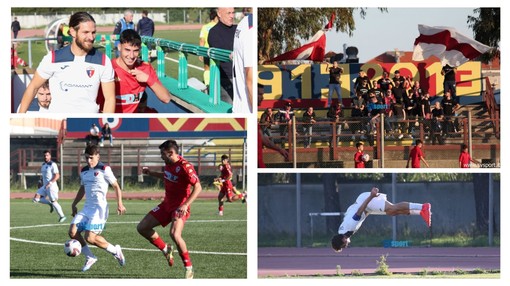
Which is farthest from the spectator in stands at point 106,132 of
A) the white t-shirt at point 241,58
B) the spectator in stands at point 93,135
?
the white t-shirt at point 241,58

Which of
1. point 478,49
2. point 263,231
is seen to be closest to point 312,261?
point 263,231

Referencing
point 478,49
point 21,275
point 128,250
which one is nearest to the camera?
point 21,275

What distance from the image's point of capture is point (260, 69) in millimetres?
17328

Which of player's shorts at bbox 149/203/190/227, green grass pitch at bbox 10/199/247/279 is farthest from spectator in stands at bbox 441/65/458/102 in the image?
player's shorts at bbox 149/203/190/227

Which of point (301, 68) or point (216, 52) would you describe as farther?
point (301, 68)

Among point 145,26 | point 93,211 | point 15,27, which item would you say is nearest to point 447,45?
point 145,26

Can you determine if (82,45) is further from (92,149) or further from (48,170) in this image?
(48,170)

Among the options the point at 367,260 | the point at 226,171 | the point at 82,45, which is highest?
the point at 82,45

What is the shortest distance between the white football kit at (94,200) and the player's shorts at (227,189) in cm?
360

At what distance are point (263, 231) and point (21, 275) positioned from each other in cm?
519

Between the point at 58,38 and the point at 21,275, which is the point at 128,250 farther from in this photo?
the point at 58,38

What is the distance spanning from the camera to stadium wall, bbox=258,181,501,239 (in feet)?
55.8

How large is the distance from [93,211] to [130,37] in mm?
1982

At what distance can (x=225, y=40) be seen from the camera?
13.0m
